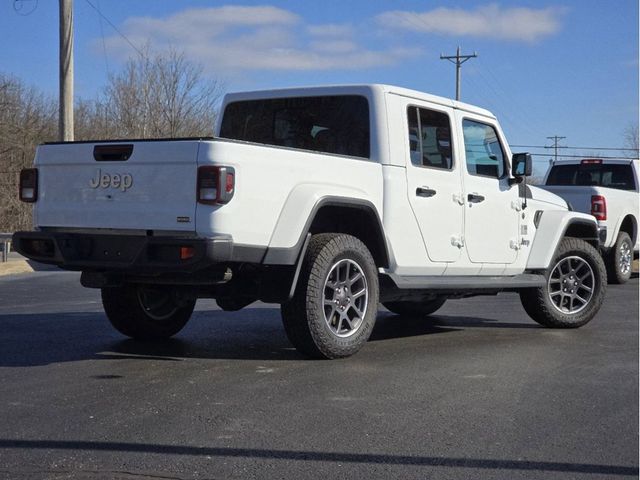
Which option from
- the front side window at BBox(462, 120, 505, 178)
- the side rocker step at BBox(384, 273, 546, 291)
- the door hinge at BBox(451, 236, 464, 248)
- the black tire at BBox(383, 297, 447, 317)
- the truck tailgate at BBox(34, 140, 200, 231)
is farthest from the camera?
the black tire at BBox(383, 297, 447, 317)

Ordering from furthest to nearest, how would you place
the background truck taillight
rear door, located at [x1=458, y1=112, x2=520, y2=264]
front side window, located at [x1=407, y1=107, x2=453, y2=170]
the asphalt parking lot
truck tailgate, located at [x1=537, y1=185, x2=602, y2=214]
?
truck tailgate, located at [x1=537, y1=185, x2=602, y2=214], rear door, located at [x1=458, y1=112, x2=520, y2=264], front side window, located at [x1=407, y1=107, x2=453, y2=170], the background truck taillight, the asphalt parking lot

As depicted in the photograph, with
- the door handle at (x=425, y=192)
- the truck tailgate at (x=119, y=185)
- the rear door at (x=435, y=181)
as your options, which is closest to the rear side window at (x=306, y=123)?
the rear door at (x=435, y=181)

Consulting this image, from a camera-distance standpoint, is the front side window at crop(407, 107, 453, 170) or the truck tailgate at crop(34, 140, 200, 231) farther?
the front side window at crop(407, 107, 453, 170)

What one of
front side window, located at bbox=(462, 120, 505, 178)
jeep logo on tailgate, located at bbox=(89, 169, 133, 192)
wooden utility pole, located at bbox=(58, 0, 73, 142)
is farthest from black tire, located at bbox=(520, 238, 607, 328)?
wooden utility pole, located at bbox=(58, 0, 73, 142)

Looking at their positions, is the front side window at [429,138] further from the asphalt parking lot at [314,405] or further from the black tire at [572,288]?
the black tire at [572,288]

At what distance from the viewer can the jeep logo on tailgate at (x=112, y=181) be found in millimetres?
6633

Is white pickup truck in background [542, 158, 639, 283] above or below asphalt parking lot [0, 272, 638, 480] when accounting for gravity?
above

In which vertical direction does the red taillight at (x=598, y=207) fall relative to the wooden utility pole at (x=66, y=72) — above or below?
below

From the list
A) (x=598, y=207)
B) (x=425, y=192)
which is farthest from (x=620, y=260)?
(x=425, y=192)

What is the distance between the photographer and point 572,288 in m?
9.52

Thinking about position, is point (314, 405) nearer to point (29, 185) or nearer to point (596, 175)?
point (29, 185)

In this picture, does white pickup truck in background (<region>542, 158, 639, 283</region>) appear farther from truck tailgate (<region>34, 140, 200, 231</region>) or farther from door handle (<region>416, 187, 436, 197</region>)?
truck tailgate (<region>34, 140, 200, 231</region>)

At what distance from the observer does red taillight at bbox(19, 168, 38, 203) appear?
7184 millimetres

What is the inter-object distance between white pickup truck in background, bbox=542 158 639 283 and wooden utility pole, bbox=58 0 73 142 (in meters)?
8.83
